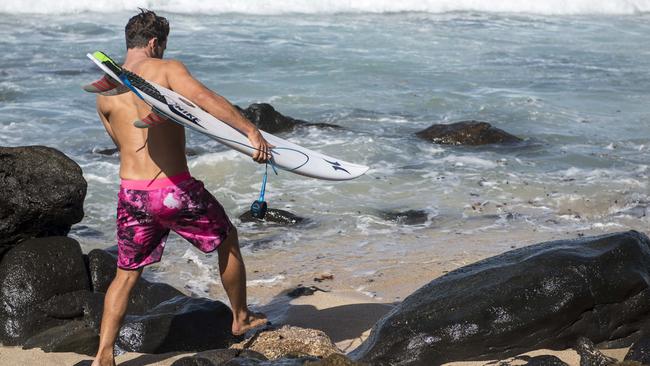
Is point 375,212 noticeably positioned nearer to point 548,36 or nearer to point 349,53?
point 349,53

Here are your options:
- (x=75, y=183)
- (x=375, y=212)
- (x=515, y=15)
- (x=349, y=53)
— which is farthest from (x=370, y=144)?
(x=515, y=15)

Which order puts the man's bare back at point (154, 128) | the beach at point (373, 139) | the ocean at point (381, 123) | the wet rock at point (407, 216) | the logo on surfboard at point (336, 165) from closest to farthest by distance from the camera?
the man's bare back at point (154, 128), the logo on surfboard at point (336, 165), the beach at point (373, 139), the ocean at point (381, 123), the wet rock at point (407, 216)

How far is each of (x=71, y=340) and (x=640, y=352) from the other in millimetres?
3094

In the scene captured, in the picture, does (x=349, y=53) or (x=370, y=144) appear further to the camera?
(x=349, y=53)

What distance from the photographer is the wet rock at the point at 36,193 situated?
5.93m

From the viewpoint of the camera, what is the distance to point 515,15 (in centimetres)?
2898

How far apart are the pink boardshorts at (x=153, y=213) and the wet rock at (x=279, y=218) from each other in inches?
152

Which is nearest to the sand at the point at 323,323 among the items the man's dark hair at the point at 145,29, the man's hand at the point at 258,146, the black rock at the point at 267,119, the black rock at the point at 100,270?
the black rock at the point at 100,270

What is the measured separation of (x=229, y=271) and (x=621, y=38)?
20.2m

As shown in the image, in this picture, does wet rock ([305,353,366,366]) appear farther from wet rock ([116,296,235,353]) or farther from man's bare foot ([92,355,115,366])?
wet rock ([116,296,235,353])

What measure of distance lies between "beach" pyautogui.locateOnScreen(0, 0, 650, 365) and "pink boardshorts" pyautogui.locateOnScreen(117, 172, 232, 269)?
733 mm

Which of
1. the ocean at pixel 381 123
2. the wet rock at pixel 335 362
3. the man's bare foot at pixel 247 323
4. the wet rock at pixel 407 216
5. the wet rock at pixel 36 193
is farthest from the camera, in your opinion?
the wet rock at pixel 407 216

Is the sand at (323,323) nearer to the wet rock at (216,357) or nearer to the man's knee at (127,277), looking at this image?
the wet rock at (216,357)

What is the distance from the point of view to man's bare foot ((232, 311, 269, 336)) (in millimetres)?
5176
